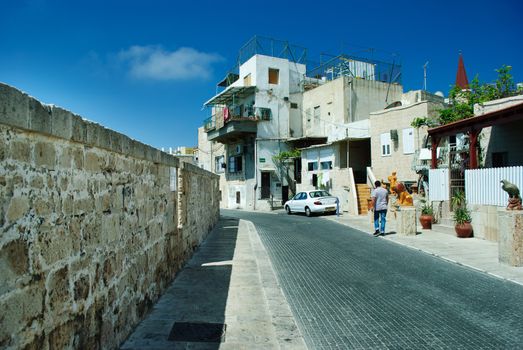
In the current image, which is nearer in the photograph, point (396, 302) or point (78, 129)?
point (78, 129)

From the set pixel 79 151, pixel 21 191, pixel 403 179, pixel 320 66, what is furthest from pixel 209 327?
pixel 320 66

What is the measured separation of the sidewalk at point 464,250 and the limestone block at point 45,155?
7.15 meters

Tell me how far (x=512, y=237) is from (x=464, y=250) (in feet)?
7.17

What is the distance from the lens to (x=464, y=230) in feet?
39.7

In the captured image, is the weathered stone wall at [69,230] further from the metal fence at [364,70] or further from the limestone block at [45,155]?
the metal fence at [364,70]

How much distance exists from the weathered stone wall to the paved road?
86.2 inches

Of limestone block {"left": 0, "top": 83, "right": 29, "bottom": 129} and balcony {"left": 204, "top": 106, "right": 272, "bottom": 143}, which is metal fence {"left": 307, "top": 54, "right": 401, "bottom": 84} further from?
limestone block {"left": 0, "top": 83, "right": 29, "bottom": 129}

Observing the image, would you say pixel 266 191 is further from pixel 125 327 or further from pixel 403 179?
pixel 125 327

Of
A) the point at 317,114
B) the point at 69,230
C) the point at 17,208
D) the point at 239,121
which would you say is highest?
the point at 317,114

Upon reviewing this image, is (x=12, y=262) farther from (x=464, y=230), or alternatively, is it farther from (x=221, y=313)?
(x=464, y=230)

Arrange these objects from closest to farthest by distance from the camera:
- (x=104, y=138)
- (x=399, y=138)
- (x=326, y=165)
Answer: (x=104, y=138) → (x=399, y=138) → (x=326, y=165)

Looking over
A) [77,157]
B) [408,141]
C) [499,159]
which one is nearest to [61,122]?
[77,157]

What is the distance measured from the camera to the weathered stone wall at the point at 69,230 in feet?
7.42

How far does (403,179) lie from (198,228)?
1676cm
